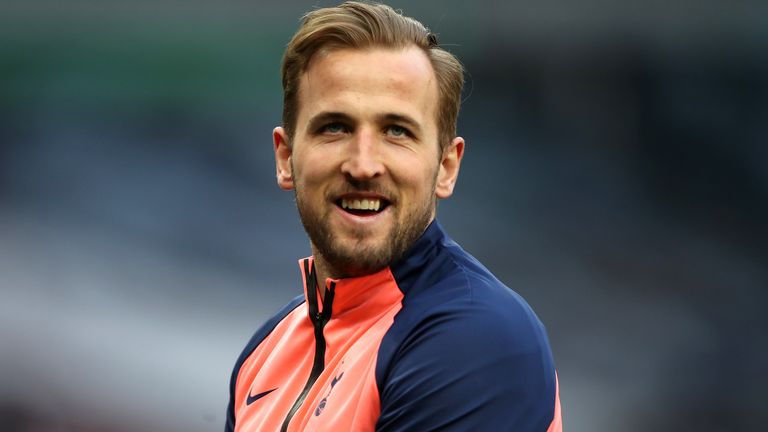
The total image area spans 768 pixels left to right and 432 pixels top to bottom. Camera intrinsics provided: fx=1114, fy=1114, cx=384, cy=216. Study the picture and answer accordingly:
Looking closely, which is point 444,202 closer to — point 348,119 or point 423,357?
point 348,119

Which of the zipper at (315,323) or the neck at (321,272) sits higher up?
the neck at (321,272)

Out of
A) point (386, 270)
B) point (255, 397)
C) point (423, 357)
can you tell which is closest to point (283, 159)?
point (386, 270)

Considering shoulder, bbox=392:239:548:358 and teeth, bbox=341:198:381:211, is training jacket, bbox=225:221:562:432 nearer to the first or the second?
shoulder, bbox=392:239:548:358

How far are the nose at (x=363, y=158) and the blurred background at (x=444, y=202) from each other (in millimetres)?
3625

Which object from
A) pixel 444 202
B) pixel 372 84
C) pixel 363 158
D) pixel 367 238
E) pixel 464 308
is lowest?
pixel 444 202

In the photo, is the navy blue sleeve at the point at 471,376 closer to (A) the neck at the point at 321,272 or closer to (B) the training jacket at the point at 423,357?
(B) the training jacket at the point at 423,357

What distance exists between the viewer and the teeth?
6.64 ft

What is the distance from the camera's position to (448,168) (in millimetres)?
2232

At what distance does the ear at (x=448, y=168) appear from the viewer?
7.20ft

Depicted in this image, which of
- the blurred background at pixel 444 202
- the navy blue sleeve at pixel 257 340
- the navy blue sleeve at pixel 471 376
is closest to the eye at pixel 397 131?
the navy blue sleeve at pixel 471 376

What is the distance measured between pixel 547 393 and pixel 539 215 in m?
4.11

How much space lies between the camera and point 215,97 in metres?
6.34

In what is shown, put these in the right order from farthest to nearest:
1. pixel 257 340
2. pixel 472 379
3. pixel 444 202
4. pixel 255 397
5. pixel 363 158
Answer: pixel 444 202, pixel 257 340, pixel 255 397, pixel 363 158, pixel 472 379

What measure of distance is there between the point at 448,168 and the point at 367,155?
0.28 m
